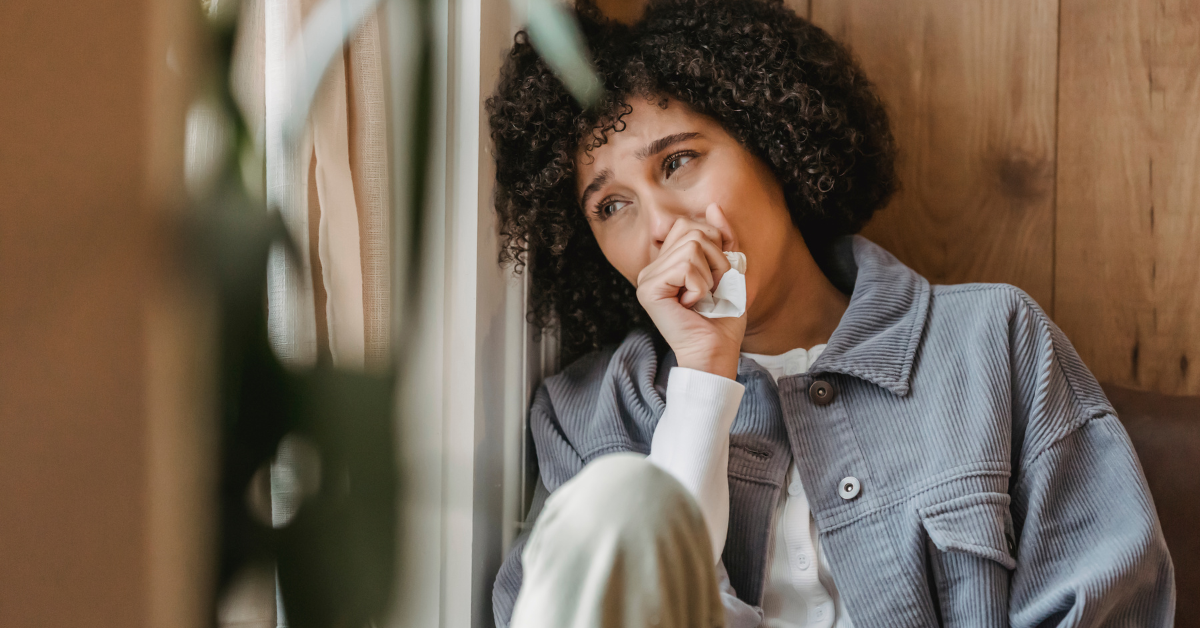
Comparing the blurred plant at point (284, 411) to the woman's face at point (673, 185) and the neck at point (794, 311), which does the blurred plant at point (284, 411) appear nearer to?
the woman's face at point (673, 185)

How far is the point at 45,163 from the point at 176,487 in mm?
87

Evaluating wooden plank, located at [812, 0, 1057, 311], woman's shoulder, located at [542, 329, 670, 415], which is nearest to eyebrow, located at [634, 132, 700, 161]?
woman's shoulder, located at [542, 329, 670, 415]

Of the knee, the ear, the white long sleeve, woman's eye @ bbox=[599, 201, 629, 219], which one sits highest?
woman's eye @ bbox=[599, 201, 629, 219]

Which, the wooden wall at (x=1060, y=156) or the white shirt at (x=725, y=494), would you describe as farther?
the wooden wall at (x=1060, y=156)

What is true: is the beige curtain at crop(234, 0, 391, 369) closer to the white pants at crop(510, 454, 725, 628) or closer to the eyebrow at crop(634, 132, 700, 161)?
the white pants at crop(510, 454, 725, 628)

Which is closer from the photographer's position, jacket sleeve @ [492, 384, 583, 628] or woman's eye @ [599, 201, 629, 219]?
jacket sleeve @ [492, 384, 583, 628]

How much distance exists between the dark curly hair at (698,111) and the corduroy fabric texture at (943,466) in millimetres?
186

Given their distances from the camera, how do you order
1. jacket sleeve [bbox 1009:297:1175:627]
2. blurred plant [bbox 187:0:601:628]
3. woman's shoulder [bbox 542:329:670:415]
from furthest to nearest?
woman's shoulder [bbox 542:329:670:415]
jacket sleeve [bbox 1009:297:1175:627]
blurred plant [bbox 187:0:601:628]

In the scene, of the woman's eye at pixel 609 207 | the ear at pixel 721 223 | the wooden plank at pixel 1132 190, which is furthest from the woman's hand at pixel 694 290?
the wooden plank at pixel 1132 190

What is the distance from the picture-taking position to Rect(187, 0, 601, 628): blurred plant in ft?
0.66

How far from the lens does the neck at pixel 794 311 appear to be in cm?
105

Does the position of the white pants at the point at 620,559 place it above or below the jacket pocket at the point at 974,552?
above

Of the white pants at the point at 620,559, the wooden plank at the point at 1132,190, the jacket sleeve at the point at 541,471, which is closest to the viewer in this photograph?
the white pants at the point at 620,559

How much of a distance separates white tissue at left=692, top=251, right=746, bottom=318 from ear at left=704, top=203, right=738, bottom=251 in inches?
0.6
